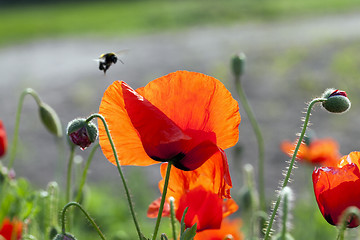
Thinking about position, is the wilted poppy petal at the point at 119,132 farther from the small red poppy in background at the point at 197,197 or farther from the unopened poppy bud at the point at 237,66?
the unopened poppy bud at the point at 237,66

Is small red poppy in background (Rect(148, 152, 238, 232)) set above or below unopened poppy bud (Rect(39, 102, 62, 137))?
below

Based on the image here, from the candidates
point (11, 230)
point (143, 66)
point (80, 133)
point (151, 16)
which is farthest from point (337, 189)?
point (151, 16)

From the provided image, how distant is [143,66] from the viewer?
6.65 metres

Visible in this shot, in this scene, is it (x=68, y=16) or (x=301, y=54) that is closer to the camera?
(x=301, y=54)

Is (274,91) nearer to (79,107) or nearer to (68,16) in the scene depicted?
(79,107)

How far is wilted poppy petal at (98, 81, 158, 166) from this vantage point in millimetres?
763

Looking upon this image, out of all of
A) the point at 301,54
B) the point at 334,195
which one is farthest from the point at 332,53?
the point at 334,195

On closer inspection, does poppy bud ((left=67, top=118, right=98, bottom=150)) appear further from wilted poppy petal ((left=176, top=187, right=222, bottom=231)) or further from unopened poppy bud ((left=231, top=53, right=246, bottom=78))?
unopened poppy bud ((left=231, top=53, right=246, bottom=78))

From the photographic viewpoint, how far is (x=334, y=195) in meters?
0.76

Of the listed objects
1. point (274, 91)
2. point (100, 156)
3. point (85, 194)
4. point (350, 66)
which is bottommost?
point (85, 194)

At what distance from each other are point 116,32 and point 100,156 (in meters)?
6.16

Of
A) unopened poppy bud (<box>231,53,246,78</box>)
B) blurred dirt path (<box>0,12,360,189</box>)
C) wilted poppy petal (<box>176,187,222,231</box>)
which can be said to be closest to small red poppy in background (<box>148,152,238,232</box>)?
wilted poppy petal (<box>176,187,222,231</box>)

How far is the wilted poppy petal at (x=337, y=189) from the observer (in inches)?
29.7

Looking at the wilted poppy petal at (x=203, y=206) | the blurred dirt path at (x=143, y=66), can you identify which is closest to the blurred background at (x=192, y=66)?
the blurred dirt path at (x=143, y=66)
